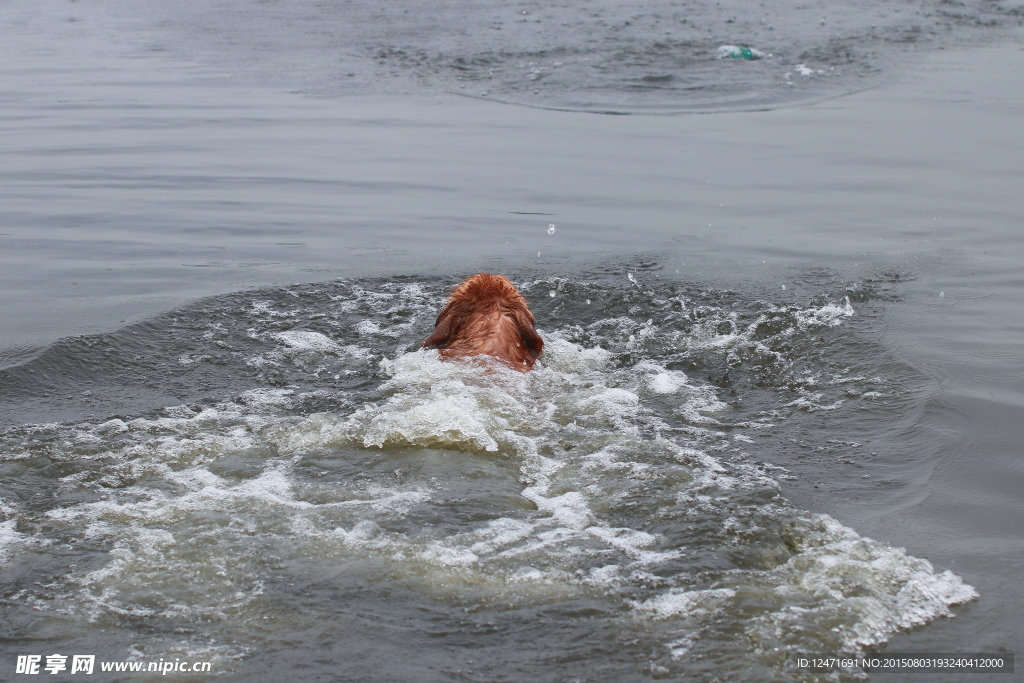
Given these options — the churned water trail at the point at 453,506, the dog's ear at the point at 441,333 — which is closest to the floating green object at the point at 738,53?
the churned water trail at the point at 453,506

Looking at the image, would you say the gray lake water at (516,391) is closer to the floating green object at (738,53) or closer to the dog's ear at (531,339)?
the dog's ear at (531,339)

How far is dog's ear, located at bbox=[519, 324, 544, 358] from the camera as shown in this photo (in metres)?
6.24

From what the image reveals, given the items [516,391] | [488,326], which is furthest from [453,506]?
[488,326]

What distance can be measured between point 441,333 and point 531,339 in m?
0.60

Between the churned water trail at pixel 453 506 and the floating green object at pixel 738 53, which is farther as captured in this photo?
the floating green object at pixel 738 53

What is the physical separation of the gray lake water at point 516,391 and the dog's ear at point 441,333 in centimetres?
33

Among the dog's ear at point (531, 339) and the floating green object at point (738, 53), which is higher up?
the floating green object at point (738, 53)

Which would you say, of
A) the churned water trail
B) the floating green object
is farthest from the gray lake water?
the floating green object

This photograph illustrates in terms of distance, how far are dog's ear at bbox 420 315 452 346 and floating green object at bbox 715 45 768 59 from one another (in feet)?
43.2

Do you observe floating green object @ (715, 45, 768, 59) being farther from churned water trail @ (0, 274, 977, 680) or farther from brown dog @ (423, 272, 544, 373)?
brown dog @ (423, 272, 544, 373)

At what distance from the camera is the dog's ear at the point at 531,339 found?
246 inches

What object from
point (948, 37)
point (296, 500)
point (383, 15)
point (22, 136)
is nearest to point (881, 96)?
point (948, 37)

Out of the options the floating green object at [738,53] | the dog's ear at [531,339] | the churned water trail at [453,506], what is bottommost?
the churned water trail at [453,506]

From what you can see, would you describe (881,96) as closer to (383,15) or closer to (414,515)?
(383,15)
